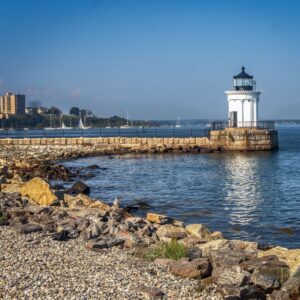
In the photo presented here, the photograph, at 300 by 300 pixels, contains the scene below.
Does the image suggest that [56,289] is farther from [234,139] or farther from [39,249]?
[234,139]

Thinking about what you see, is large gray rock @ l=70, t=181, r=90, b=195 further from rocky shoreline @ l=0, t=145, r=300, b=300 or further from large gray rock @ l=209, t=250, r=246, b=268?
large gray rock @ l=209, t=250, r=246, b=268

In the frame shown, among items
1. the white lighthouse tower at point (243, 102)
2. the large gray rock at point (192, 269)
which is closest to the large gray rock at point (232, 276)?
the large gray rock at point (192, 269)

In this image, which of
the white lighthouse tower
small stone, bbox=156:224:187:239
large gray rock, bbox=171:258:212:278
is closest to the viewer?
large gray rock, bbox=171:258:212:278

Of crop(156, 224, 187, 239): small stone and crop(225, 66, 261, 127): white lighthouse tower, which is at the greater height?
crop(225, 66, 261, 127): white lighthouse tower

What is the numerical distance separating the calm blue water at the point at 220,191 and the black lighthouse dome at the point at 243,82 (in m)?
7.94

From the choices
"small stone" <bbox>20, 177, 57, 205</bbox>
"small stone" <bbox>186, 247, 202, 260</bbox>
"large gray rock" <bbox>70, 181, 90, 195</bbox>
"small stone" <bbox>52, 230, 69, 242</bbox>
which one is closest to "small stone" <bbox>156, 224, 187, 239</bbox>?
"small stone" <bbox>186, 247, 202, 260</bbox>

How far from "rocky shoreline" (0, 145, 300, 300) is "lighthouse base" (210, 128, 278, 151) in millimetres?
33315

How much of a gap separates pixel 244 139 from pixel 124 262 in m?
38.4

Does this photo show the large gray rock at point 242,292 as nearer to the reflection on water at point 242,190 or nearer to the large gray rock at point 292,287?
the large gray rock at point 292,287

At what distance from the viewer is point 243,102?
45188mm

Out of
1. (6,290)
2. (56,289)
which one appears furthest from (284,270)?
(6,290)

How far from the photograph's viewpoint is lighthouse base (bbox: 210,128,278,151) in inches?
1815

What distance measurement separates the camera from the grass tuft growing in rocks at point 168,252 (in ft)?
29.8

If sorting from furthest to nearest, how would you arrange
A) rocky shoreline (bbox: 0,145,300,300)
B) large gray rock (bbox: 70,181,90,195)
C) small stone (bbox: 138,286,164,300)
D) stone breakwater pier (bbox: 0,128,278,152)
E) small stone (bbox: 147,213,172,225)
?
1. stone breakwater pier (bbox: 0,128,278,152)
2. large gray rock (bbox: 70,181,90,195)
3. small stone (bbox: 147,213,172,225)
4. rocky shoreline (bbox: 0,145,300,300)
5. small stone (bbox: 138,286,164,300)
